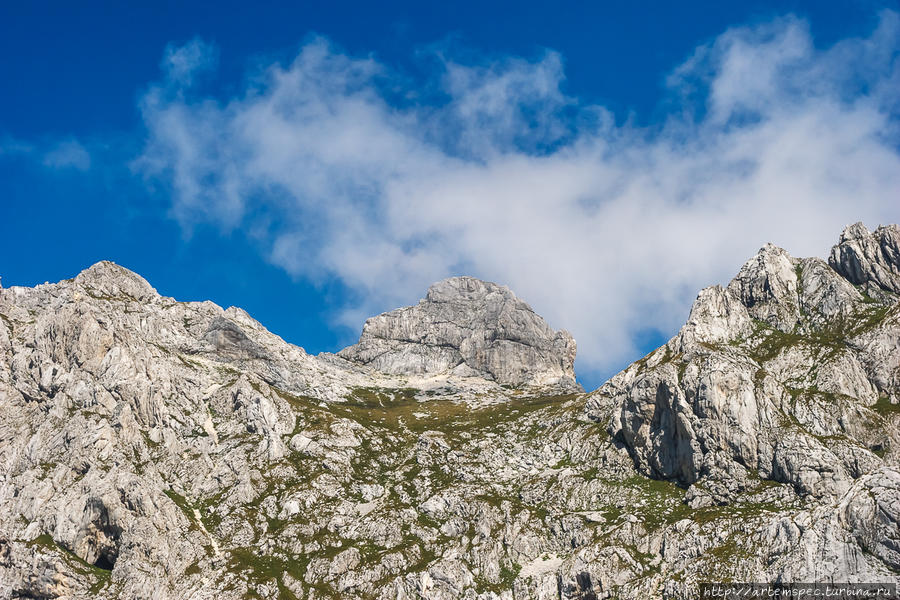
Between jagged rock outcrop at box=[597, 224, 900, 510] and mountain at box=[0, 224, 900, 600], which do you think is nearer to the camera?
mountain at box=[0, 224, 900, 600]

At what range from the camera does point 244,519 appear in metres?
176

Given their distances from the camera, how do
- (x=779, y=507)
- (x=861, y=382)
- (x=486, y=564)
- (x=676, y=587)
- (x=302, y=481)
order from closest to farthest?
(x=676, y=587)
(x=779, y=507)
(x=486, y=564)
(x=861, y=382)
(x=302, y=481)

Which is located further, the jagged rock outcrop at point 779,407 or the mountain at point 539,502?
the jagged rock outcrop at point 779,407

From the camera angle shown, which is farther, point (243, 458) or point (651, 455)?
point (243, 458)

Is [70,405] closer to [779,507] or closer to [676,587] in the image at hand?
[676,587]

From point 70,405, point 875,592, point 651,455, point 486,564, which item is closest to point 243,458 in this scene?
point 70,405

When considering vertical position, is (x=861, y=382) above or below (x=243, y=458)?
above

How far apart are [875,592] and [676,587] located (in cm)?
3350

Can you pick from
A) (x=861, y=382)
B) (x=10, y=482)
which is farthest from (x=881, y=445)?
(x=10, y=482)

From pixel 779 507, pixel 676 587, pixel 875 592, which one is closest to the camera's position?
pixel 875 592

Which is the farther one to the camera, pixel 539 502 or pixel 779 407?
pixel 539 502

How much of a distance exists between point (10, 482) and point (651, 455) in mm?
168373

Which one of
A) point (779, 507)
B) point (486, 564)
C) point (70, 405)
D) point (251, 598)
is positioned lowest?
point (251, 598)

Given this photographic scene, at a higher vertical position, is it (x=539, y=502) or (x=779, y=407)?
(x=779, y=407)
